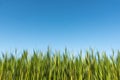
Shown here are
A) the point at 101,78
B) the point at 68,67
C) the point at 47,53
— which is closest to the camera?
the point at 101,78

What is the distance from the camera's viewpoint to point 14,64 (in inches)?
150

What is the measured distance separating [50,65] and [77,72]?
0.47 meters

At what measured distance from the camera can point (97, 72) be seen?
3.58 metres

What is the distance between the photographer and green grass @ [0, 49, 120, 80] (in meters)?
3.55

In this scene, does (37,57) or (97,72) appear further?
(37,57)

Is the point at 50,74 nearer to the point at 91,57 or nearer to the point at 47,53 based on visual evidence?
the point at 47,53

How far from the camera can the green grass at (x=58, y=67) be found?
3547 mm

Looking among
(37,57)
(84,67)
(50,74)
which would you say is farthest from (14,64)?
(84,67)

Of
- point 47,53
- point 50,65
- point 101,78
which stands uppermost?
point 47,53

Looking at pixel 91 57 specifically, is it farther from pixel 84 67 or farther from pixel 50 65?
pixel 50 65

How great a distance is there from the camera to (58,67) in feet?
12.0

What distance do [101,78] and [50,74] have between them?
79 cm

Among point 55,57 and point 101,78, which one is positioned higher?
point 55,57

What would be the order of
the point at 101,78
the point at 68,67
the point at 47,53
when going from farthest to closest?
the point at 47,53
the point at 68,67
the point at 101,78
